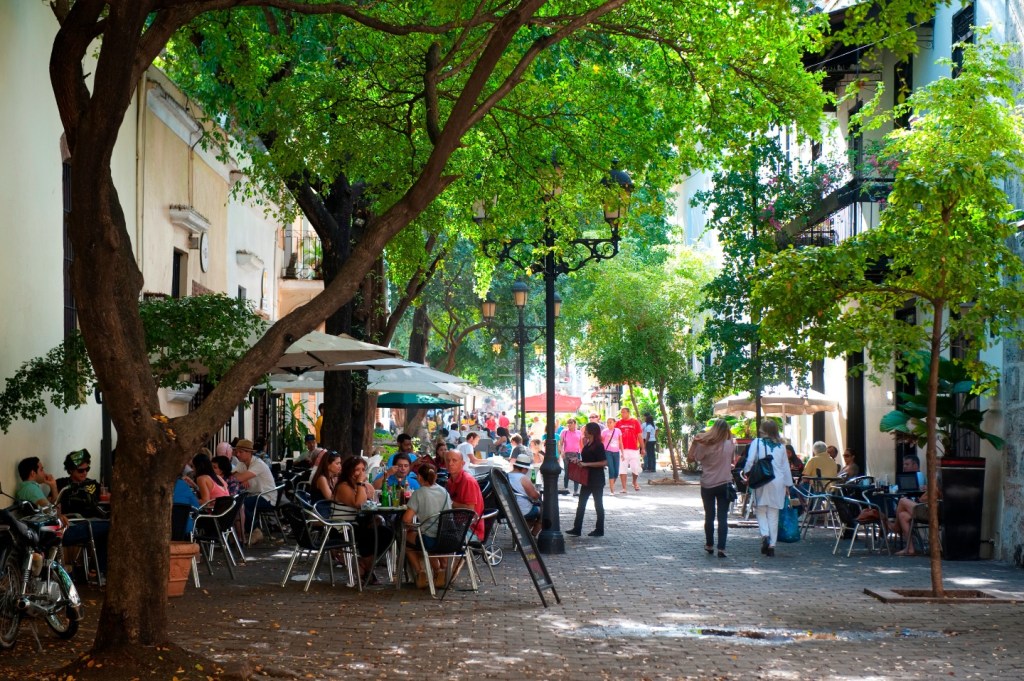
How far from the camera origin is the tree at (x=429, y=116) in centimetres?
788

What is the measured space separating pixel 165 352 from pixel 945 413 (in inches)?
364

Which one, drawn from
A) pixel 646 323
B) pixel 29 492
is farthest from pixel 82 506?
pixel 646 323

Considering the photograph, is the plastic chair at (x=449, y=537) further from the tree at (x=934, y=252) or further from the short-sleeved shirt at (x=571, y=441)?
the short-sleeved shirt at (x=571, y=441)

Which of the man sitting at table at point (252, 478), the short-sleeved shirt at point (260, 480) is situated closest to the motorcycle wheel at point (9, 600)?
the man sitting at table at point (252, 478)

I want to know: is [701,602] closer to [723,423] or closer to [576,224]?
[723,423]

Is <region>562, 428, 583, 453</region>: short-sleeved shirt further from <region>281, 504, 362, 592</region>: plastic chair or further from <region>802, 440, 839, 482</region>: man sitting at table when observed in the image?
<region>281, 504, 362, 592</region>: plastic chair

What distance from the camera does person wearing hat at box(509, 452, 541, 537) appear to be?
16.5 m

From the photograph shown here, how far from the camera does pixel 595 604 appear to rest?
1160 cm

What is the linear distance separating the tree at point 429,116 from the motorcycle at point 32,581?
121cm

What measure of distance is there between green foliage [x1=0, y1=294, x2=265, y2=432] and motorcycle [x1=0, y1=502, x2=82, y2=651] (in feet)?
10.1

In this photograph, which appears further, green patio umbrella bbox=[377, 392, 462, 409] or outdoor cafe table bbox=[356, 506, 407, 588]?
green patio umbrella bbox=[377, 392, 462, 409]

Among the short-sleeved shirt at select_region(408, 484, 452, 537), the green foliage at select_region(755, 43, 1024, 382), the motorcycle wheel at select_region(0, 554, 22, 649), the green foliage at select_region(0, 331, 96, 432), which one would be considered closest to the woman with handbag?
the green foliage at select_region(755, 43, 1024, 382)

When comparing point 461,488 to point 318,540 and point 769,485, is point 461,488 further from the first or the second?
point 769,485

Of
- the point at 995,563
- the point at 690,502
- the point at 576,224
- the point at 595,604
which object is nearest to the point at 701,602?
the point at 595,604
